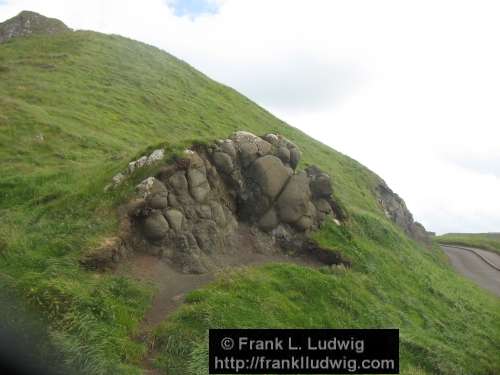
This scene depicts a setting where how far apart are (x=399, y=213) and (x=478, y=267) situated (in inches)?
390

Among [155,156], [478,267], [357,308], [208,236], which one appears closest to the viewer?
[357,308]

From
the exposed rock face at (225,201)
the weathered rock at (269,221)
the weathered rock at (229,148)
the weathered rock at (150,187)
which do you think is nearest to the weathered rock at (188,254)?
the exposed rock face at (225,201)

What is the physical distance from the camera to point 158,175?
18766 mm

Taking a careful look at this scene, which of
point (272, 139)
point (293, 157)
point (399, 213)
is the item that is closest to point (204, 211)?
point (272, 139)

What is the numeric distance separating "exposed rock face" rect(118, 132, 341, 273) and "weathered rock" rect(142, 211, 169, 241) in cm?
4

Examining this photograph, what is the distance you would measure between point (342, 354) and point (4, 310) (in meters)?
9.35

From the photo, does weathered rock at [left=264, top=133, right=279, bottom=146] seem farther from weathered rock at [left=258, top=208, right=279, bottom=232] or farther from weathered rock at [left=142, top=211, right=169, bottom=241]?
weathered rock at [left=142, top=211, right=169, bottom=241]

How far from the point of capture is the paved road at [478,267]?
40.0 meters

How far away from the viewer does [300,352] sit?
12.4m

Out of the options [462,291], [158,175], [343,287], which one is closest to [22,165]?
[158,175]

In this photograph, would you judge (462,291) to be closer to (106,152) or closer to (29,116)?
(106,152)

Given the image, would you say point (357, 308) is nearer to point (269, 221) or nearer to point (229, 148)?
point (269, 221)

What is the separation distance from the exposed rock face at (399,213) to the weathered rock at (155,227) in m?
36.3

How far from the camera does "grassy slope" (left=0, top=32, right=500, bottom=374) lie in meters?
12.3
